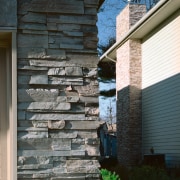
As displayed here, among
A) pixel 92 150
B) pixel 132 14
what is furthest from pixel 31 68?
pixel 132 14

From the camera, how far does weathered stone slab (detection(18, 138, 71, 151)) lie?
11.3 feet

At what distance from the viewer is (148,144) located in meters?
13.8

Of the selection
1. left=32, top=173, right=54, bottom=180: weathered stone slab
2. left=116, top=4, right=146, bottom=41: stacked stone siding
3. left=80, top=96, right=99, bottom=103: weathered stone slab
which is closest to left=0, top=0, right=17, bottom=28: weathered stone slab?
left=80, top=96, right=99, bottom=103: weathered stone slab

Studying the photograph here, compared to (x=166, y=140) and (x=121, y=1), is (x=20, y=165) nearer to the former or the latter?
(x=166, y=140)

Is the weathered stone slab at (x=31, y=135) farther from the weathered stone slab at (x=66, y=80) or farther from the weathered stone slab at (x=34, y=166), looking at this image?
the weathered stone slab at (x=66, y=80)

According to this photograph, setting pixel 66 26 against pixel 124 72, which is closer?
pixel 66 26

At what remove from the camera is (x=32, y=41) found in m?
3.54

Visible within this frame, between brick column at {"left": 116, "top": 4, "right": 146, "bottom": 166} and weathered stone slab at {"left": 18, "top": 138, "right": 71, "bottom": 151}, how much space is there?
10.7 metres

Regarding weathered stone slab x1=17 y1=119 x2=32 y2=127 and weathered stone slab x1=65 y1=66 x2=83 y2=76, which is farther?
weathered stone slab x1=65 y1=66 x2=83 y2=76

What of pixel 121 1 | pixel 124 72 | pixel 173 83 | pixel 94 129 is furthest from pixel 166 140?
pixel 121 1

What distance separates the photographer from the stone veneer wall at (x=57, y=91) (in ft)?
11.3

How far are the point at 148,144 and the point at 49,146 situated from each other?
1059cm

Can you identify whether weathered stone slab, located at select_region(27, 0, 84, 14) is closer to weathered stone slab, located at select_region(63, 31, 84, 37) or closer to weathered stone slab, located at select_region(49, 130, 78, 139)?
weathered stone slab, located at select_region(63, 31, 84, 37)

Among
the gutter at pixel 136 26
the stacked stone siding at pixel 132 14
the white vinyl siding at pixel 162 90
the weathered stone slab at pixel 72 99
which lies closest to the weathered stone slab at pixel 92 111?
the weathered stone slab at pixel 72 99
